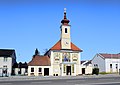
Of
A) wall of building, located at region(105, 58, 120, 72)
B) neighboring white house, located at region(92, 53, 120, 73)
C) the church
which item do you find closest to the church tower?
the church

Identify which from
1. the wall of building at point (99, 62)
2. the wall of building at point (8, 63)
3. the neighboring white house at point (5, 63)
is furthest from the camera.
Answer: the wall of building at point (99, 62)

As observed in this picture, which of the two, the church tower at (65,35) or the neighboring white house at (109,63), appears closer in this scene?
the church tower at (65,35)

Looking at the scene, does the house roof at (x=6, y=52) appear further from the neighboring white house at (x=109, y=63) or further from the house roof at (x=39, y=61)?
the neighboring white house at (x=109, y=63)

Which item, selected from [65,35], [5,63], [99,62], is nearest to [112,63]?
[99,62]

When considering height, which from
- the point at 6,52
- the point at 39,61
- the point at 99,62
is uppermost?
the point at 6,52

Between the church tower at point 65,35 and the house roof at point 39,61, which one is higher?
the church tower at point 65,35

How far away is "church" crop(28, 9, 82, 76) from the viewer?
179 feet

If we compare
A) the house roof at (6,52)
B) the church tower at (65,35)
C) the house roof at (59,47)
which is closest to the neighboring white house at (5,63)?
the house roof at (6,52)

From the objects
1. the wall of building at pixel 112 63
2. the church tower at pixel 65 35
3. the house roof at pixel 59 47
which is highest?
the church tower at pixel 65 35

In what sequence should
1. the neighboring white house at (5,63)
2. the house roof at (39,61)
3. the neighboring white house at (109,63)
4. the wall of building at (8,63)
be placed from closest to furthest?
the house roof at (39,61)
the neighboring white house at (5,63)
the wall of building at (8,63)
the neighboring white house at (109,63)

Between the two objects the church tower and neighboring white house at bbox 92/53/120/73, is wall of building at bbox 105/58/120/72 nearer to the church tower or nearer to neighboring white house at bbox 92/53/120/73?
neighboring white house at bbox 92/53/120/73

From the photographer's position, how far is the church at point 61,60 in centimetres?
5463

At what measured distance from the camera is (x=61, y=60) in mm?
56406

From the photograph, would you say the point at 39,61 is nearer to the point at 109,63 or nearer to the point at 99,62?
the point at 109,63
